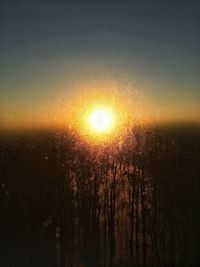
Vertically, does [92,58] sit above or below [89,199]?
above

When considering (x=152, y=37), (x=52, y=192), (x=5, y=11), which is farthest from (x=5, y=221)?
(x=152, y=37)

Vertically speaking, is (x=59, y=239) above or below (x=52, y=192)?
below

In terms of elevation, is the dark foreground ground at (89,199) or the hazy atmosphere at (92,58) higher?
the hazy atmosphere at (92,58)

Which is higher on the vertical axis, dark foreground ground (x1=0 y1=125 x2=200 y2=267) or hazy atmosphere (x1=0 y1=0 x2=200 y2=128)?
hazy atmosphere (x1=0 y1=0 x2=200 y2=128)

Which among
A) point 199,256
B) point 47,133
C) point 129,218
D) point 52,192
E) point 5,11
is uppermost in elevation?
point 5,11

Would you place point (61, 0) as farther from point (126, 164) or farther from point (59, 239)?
point (59, 239)

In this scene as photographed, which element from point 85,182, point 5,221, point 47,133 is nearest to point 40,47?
point 47,133

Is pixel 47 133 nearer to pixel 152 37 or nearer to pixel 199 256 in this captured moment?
pixel 152 37
